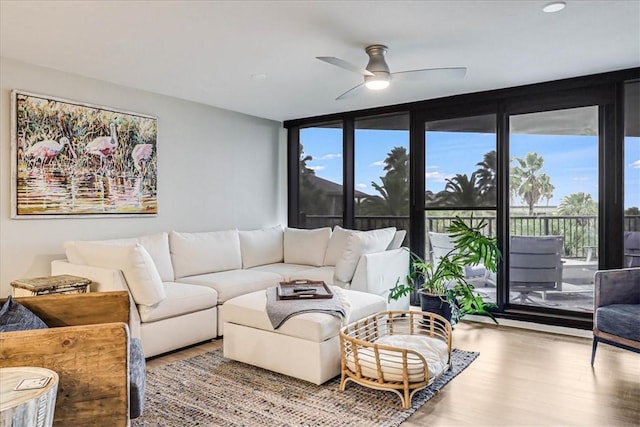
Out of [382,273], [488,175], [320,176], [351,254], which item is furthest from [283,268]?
[488,175]

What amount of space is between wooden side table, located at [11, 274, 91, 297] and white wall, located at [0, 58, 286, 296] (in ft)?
1.47

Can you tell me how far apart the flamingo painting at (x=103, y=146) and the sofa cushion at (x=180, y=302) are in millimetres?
1319

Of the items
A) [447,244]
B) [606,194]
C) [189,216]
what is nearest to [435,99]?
[447,244]

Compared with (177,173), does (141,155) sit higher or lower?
higher

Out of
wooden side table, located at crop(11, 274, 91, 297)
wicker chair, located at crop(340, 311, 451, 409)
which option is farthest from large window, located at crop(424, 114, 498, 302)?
wooden side table, located at crop(11, 274, 91, 297)

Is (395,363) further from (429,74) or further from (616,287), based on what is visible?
(429,74)

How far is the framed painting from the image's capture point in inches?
136

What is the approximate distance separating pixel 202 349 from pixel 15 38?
262cm

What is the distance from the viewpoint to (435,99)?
4.67 metres

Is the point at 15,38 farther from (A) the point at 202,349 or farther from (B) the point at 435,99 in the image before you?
(B) the point at 435,99

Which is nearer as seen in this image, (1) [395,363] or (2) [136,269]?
(1) [395,363]

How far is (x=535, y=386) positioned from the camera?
9.03ft

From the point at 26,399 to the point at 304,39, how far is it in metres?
2.57

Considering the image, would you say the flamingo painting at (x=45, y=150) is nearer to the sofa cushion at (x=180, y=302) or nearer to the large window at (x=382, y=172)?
the sofa cushion at (x=180, y=302)
